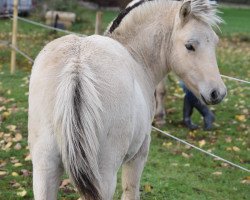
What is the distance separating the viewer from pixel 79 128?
2.28 m

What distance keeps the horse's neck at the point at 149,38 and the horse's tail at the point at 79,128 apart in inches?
44.7

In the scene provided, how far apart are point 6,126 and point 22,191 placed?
214cm

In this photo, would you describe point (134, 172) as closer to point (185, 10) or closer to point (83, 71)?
point (185, 10)

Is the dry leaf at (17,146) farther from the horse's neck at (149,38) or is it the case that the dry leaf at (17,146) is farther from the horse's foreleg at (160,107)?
the horse's neck at (149,38)

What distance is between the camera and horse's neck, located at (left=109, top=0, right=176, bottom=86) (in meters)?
3.43

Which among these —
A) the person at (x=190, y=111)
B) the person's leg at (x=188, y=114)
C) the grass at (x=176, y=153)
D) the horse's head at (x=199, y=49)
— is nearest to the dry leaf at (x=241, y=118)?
the grass at (x=176, y=153)

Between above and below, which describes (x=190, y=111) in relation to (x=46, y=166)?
below

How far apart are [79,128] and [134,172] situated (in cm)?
129

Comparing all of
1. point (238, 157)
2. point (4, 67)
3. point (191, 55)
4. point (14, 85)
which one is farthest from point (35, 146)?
point (4, 67)

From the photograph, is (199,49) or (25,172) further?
(25,172)

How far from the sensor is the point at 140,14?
11.4 ft

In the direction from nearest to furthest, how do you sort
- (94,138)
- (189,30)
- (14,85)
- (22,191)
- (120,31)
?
1. (94,138)
2. (189,30)
3. (120,31)
4. (22,191)
5. (14,85)

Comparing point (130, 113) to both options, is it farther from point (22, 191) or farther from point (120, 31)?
point (22, 191)

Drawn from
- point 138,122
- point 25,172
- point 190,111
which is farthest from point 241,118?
point 138,122
